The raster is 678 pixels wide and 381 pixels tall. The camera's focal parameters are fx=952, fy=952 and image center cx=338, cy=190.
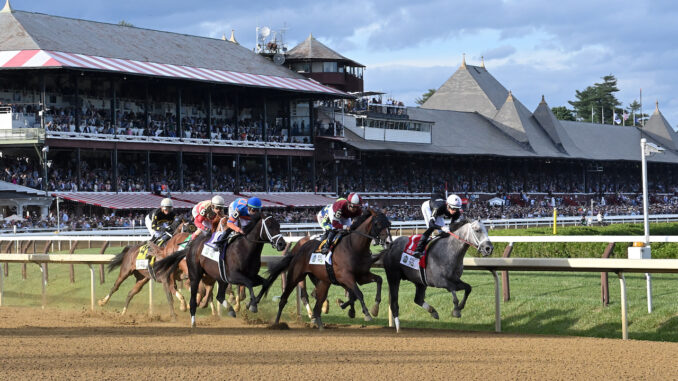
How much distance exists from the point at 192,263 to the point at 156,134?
27585 mm

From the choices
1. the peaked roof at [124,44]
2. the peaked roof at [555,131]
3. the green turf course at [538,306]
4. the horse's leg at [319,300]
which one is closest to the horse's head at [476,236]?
the green turf course at [538,306]

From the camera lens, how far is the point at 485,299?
12.6 m

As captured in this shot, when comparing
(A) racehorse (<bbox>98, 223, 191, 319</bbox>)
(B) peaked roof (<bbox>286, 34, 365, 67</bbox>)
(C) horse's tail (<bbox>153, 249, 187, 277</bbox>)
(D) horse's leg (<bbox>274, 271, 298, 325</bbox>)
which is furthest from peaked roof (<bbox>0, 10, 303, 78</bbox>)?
(D) horse's leg (<bbox>274, 271, 298, 325</bbox>)

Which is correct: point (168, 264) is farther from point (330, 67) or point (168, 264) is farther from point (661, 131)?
point (661, 131)

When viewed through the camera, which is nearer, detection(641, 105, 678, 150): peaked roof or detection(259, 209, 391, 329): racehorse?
detection(259, 209, 391, 329): racehorse

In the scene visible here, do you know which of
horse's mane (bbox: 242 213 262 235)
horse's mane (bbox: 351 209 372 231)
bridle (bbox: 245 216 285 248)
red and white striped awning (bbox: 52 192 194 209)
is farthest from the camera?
red and white striped awning (bbox: 52 192 194 209)

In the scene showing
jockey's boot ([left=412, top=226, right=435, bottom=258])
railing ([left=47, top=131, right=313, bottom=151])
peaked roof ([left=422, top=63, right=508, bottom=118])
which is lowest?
jockey's boot ([left=412, top=226, right=435, bottom=258])

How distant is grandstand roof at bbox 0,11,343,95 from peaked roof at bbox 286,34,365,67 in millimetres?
3308

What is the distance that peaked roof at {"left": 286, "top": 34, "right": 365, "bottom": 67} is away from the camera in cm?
5194

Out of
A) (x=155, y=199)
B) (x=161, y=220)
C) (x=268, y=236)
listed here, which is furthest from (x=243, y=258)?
(x=155, y=199)

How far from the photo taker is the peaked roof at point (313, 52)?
170ft

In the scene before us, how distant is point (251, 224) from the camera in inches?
462

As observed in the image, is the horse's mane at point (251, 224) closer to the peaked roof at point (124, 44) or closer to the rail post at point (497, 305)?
the rail post at point (497, 305)

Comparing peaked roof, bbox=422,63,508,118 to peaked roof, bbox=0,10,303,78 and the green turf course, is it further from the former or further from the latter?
the green turf course
